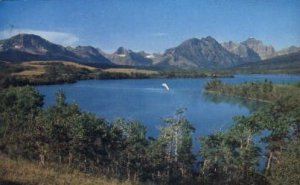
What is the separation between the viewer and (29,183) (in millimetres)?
2309

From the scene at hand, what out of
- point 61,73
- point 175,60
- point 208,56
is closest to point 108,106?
point 61,73

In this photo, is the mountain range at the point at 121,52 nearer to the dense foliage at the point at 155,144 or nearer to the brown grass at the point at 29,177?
the dense foliage at the point at 155,144

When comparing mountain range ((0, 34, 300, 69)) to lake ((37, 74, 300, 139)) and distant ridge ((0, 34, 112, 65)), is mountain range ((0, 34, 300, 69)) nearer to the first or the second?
distant ridge ((0, 34, 112, 65))

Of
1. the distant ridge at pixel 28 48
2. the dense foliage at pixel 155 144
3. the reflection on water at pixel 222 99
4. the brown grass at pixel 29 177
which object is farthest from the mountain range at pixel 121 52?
the reflection on water at pixel 222 99

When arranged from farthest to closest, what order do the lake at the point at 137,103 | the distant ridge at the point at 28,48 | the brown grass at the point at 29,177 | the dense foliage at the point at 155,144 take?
the lake at the point at 137,103, the dense foliage at the point at 155,144, the distant ridge at the point at 28,48, the brown grass at the point at 29,177

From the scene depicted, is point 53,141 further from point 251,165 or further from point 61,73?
point 251,165

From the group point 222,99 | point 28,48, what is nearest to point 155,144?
point 28,48

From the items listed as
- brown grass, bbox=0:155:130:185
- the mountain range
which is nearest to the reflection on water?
the mountain range

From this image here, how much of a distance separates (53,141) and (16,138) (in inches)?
25.4

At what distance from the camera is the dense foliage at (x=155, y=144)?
6402mm

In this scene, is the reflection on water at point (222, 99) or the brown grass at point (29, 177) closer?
the brown grass at point (29, 177)

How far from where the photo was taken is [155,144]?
307 inches

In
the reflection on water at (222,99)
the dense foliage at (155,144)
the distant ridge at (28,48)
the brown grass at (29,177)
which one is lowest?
the reflection on water at (222,99)

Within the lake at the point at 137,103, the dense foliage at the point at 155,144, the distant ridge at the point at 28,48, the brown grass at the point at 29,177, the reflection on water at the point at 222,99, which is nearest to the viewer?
the brown grass at the point at 29,177
